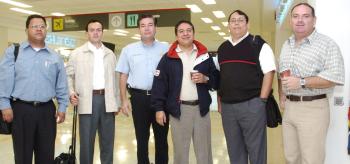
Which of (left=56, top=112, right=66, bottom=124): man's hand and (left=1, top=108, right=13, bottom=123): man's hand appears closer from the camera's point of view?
(left=1, top=108, right=13, bottom=123): man's hand

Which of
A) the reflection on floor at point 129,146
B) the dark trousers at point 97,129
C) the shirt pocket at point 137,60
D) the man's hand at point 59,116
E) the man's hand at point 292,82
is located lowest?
the reflection on floor at point 129,146

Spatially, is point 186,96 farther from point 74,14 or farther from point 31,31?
point 74,14

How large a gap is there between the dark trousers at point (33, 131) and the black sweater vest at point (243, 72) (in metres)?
1.71

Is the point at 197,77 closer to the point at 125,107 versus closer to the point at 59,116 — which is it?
the point at 125,107

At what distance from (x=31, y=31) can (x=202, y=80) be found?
1.69 m

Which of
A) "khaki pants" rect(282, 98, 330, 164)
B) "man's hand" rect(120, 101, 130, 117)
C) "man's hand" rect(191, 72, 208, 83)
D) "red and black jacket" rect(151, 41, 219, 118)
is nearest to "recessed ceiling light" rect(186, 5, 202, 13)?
"man's hand" rect(120, 101, 130, 117)

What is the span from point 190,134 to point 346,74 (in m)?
→ 1.51

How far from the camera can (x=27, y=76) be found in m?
3.39

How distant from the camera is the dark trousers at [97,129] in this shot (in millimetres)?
3926

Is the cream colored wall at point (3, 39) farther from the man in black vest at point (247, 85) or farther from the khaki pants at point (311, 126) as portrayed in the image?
the khaki pants at point (311, 126)

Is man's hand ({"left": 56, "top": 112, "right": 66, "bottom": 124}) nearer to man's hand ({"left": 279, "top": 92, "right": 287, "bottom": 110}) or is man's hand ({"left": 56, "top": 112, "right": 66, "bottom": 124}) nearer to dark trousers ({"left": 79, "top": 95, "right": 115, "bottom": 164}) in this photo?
dark trousers ({"left": 79, "top": 95, "right": 115, "bottom": 164})

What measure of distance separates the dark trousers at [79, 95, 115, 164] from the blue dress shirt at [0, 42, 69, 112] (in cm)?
51

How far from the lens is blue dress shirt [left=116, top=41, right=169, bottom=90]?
12.8 feet

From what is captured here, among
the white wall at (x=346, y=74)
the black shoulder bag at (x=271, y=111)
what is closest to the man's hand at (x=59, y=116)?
the black shoulder bag at (x=271, y=111)
